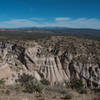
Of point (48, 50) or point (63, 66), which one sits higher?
point (48, 50)

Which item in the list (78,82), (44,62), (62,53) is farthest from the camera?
(62,53)

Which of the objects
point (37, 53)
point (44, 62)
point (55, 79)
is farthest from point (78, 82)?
point (37, 53)

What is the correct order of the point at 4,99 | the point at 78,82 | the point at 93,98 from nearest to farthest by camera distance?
the point at 4,99 < the point at 93,98 < the point at 78,82

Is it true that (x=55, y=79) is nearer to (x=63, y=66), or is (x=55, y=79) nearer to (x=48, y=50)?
(x=63, y=66)

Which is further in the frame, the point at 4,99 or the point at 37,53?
the point at 37,53

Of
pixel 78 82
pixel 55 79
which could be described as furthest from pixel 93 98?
pixel 55 79

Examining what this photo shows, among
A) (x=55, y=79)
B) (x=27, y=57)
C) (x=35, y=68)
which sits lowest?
(x=55, y=79)
